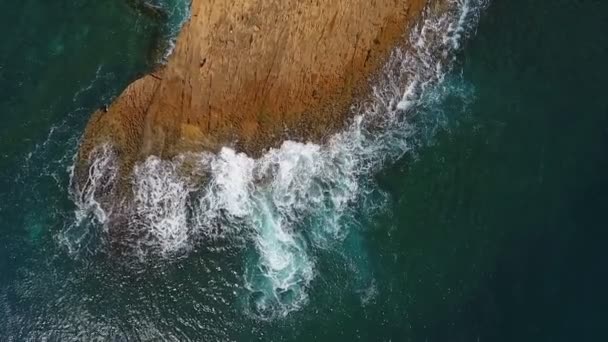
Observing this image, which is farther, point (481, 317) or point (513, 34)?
point (513, 34)

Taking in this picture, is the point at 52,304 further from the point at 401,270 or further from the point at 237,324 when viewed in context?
the point at 401,270

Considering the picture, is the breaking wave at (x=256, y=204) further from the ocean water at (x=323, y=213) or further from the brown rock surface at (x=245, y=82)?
the brown rock surface at (x=245, y=82)

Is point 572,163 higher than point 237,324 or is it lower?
higher

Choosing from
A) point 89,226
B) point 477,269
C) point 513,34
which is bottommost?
point 477,269

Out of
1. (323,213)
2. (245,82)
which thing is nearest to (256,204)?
(323,213)

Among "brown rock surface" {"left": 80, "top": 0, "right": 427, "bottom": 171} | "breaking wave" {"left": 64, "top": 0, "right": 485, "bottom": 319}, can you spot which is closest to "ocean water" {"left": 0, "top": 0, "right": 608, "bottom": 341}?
"breaking wave" {"left": 64, "top": 0, "right": 485, "bottom": 319}

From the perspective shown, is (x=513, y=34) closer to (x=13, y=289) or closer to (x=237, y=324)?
(x=237, y=324)

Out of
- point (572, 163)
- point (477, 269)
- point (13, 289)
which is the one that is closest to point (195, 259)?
point (13, 289)

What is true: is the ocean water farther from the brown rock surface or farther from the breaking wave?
the brown rock surface
